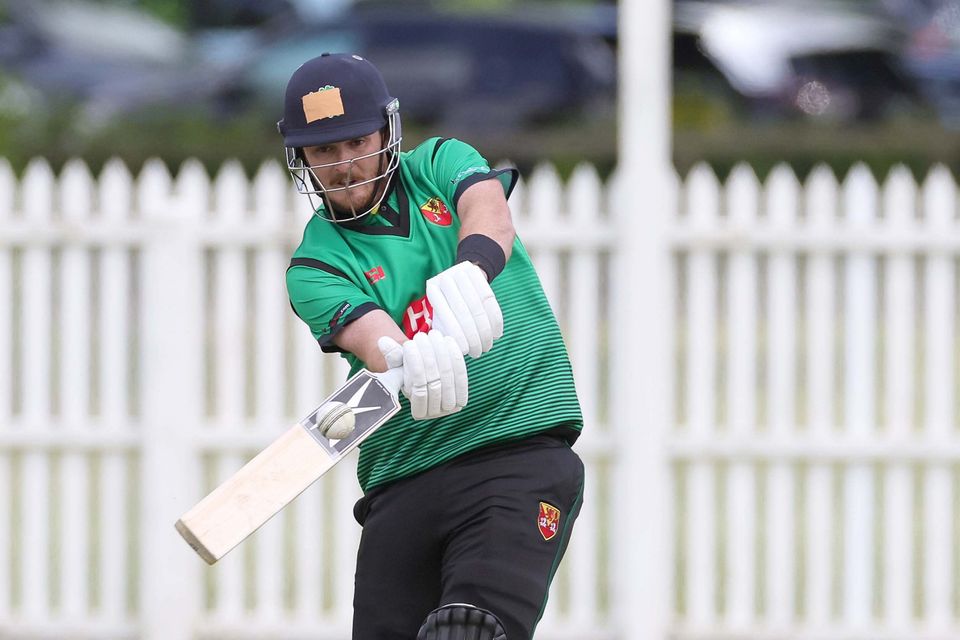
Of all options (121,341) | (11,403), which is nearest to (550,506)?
(121,341)

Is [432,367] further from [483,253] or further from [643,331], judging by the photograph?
[643,331]

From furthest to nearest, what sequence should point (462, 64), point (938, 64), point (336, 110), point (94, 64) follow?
point (94, 64) < point (938, 64) < point (462, 64) < point (336, 110)

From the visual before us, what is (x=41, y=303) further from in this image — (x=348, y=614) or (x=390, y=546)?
(x=390, y=546)

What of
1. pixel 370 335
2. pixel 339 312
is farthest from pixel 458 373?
pixel 339 312

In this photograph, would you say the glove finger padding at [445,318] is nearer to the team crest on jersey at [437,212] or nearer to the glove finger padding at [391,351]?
the glove finger padding at [391,351]

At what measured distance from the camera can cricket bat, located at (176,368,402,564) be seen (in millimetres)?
3078

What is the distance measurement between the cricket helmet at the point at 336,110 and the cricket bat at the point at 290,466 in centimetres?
44

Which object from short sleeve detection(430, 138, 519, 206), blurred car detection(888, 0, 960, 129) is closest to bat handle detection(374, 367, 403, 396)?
short sleeve detection(430, 138, 519, 206)

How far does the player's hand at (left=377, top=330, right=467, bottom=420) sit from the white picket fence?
9.49 feet

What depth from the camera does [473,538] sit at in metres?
3.31

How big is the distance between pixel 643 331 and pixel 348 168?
2834 millimetres

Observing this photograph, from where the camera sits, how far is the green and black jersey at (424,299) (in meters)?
3.39

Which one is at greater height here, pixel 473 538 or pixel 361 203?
pixel 361 203

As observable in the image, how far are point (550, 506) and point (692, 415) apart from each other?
2728 millimetres
